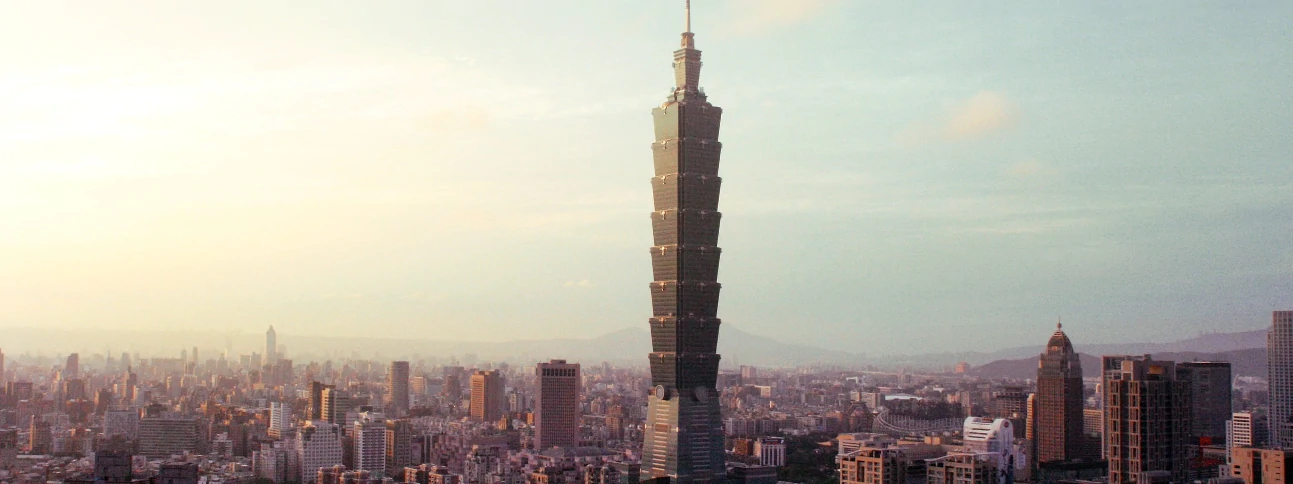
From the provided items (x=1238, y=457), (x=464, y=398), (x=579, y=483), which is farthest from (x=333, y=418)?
(x=1238, y=457)

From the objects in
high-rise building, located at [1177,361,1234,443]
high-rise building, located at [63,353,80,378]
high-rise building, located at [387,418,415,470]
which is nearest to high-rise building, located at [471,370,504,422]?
high-rise building, located at [387,418,415,470]

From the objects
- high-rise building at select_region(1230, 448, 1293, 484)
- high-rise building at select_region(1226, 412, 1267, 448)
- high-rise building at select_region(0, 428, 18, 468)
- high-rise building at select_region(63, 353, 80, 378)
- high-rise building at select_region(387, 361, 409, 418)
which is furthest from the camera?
high-rise building at select_region(387, 361, 409, 418)

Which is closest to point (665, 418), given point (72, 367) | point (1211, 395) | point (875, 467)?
point (875, 467)

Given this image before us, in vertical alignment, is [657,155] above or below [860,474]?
above

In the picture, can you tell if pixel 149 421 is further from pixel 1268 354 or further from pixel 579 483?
pixel 1268 354

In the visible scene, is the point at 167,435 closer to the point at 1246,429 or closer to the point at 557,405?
the point at 557,405

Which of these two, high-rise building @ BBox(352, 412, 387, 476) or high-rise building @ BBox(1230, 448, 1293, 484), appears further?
high-rise building @ BBox(352, 412, 387, 476)

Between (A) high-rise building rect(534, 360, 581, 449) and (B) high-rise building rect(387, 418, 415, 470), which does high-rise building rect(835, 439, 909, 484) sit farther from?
(A) high-rise building rect(534, 360, 581, 449)
